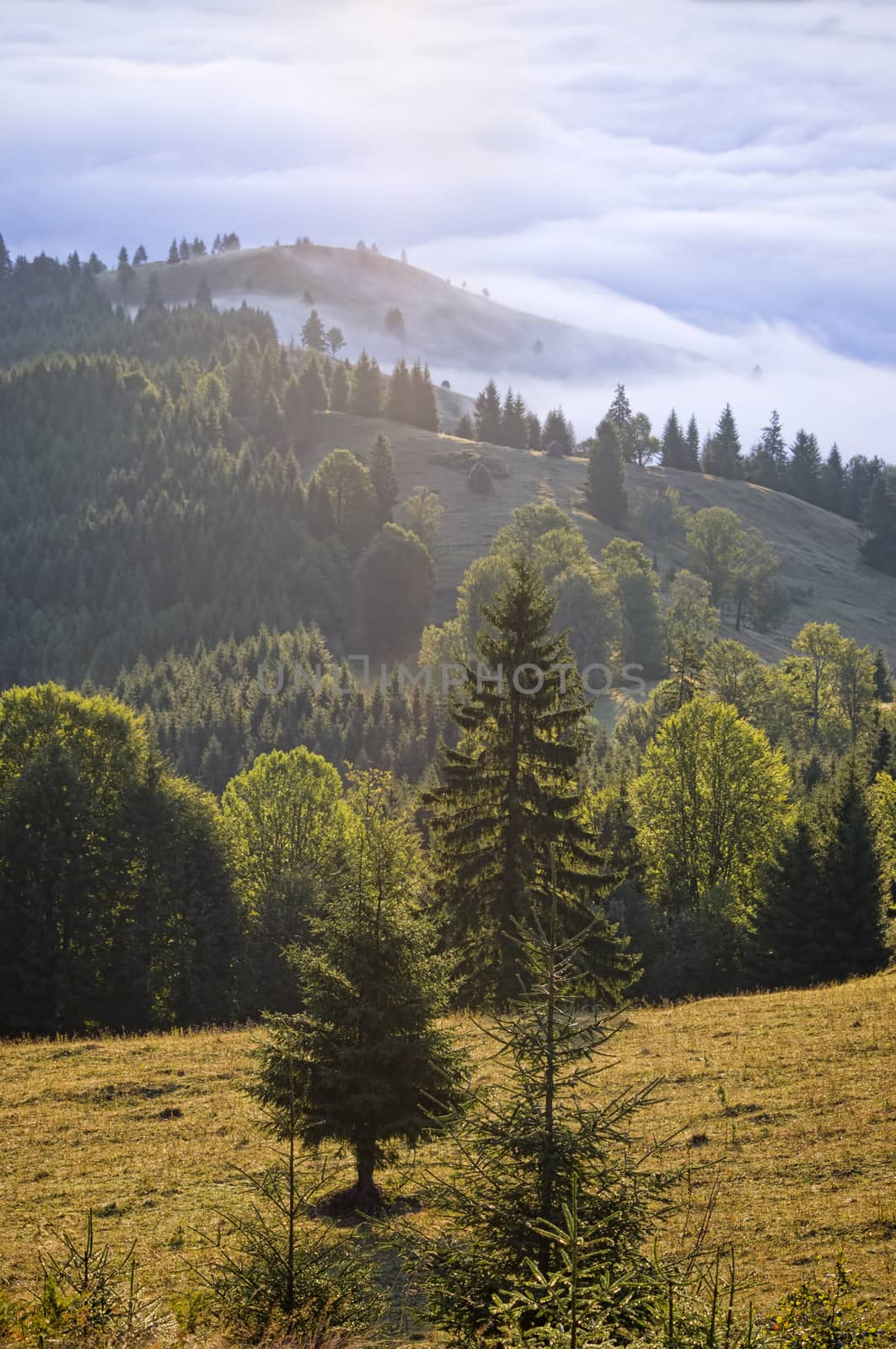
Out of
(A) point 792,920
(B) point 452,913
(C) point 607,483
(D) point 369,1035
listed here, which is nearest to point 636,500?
(C) point 607,483

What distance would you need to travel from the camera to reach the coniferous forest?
420 inches

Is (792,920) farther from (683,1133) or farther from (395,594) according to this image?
(395,594)

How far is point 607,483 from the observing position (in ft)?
550

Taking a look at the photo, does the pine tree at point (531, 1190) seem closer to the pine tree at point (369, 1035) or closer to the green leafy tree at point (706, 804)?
the pine tree at point (369, 1035)

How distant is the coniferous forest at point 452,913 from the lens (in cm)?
1067

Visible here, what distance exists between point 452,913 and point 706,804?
27004 mm

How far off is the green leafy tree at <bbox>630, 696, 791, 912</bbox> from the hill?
270ft

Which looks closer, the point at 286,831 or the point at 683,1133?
the point at 683,1133

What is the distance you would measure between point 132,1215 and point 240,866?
40637 millimetres

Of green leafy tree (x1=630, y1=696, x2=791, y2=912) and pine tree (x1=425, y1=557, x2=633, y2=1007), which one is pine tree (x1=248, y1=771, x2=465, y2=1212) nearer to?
pine tree (x1=425, y1=557, x2=633, y2=1007)

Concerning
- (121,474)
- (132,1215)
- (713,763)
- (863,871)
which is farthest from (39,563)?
(132,1215)

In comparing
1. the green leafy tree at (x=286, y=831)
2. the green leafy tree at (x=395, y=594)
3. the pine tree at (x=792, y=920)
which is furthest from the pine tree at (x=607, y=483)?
the pine tree at (x=792, y=920)

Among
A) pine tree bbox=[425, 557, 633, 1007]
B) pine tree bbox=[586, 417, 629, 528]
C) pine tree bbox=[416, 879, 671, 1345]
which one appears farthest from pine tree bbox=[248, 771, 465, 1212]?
pine tree bbox=[586, 417, 629, 528]

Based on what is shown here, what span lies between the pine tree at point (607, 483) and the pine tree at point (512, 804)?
136814 mm
